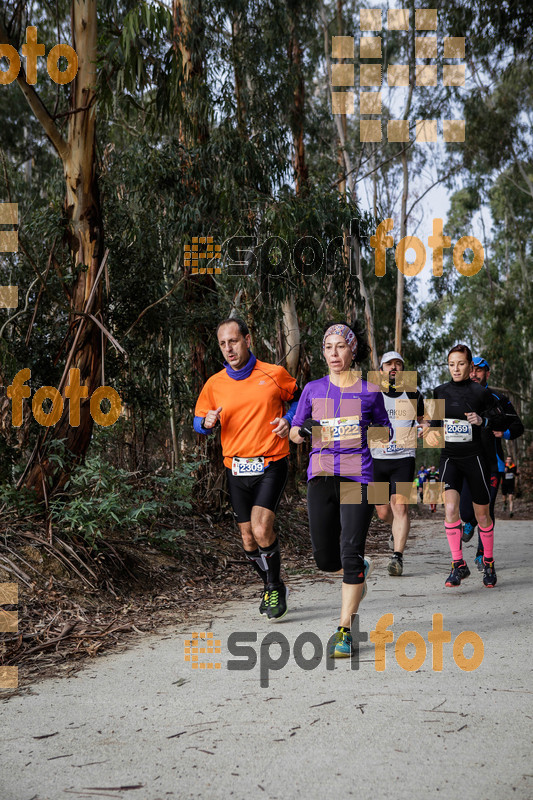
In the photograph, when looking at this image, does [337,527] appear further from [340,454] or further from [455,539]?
[455,539]

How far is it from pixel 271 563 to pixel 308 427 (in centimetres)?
123

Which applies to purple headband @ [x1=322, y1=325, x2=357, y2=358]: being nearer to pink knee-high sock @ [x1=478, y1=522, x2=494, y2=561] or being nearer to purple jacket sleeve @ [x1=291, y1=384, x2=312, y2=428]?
purple jacket sleeve @ [x1=291, y1=384, x2=312, y2=428]

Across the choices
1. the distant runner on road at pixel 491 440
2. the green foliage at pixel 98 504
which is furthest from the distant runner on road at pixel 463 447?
the green foliage at pixel 98 504

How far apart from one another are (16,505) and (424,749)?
14.5ft

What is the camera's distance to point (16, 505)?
22.1 feet

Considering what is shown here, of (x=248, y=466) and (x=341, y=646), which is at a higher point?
(x=248, y=466)

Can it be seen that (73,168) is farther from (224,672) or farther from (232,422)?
(224,672)

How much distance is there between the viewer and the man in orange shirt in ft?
18.9

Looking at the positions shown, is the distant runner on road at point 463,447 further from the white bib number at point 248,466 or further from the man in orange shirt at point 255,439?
the white bib number at point 248,466

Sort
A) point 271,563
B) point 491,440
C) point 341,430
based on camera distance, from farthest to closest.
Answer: point 491,440 → point 271,563 → point 341,430

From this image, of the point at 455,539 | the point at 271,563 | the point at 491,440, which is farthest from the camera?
the point at 491,440

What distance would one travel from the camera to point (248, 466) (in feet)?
18.9

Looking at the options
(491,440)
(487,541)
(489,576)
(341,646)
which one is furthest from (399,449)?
(341,646)

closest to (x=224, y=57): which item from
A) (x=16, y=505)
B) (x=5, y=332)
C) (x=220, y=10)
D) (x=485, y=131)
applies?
(x=220, y=10)
